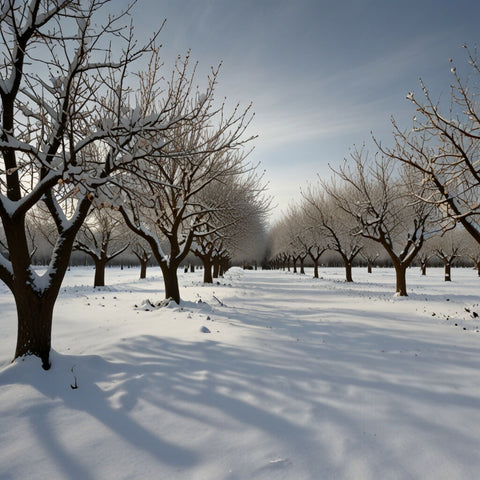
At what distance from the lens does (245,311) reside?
10.0m

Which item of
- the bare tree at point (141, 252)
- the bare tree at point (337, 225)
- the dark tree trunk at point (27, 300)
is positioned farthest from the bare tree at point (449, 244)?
the dark tree trunk at point (27, 300)

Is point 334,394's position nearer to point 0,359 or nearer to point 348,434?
point 348,434

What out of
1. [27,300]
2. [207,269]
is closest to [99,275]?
[207,269]

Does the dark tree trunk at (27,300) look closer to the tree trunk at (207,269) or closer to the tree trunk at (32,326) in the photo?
the tree trunk at (32,326)

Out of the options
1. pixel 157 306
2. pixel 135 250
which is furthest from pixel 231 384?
pixel 135 250

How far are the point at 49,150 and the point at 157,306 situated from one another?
22.2ft

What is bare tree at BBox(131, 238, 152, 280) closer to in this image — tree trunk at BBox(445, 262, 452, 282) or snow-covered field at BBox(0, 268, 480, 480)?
snow-covered field at BBox(0, 268, 480, 480)

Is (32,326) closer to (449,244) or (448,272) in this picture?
(448,272)

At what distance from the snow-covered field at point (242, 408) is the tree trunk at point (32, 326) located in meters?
0.19

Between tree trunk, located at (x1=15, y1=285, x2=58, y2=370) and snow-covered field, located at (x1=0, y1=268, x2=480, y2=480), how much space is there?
0.19 m

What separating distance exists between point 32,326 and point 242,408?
10.5ft

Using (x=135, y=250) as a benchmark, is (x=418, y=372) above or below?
below

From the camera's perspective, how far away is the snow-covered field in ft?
7.97

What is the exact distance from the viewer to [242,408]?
3.29 meters
